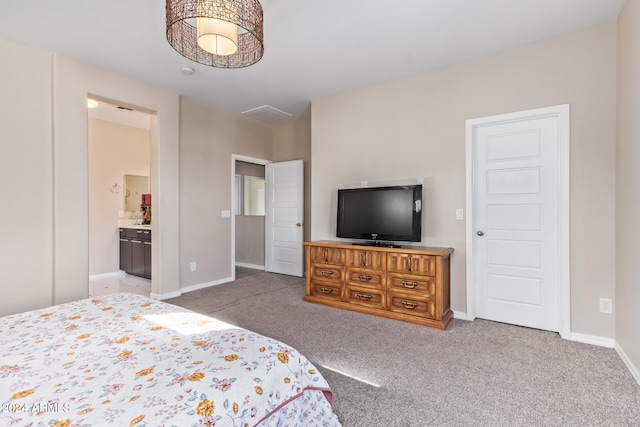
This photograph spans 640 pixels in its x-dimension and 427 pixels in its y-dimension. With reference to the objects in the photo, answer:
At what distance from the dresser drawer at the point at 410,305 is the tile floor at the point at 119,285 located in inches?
129

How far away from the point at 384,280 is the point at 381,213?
764 mm

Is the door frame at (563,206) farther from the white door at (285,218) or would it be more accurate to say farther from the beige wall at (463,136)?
the white door at (285,218)

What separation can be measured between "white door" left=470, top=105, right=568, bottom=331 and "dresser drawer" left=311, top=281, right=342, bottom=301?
1.47 metres

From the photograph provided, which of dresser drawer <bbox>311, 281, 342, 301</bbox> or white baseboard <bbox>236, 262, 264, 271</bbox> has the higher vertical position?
dresser drawer <bbox>311, 281, 342, 301</bbox>

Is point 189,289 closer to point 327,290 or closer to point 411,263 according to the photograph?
point 327,290

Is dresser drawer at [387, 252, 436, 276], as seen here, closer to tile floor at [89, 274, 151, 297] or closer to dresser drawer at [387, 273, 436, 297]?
dresser drawer at [387, 273, 436, 297]

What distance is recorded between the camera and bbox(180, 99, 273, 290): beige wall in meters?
4.35

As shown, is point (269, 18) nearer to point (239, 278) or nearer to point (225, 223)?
point (225, 223)

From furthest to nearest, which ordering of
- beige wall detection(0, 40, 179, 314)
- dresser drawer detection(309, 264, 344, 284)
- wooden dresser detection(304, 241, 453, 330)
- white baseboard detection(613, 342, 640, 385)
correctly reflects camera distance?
dresser drawer detection(309, 264, 344, 284), wooden dresser detection(304, 241, 453, 330), beige wall detection(0, 40, 179, 314), white baseboard detection(613, 342, 640, 385)

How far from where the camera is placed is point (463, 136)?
324 cm

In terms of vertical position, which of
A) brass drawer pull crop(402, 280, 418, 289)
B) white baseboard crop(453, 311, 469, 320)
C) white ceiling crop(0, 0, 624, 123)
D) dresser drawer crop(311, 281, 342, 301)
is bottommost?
white baseboard crop(453, 311, 469, 320)

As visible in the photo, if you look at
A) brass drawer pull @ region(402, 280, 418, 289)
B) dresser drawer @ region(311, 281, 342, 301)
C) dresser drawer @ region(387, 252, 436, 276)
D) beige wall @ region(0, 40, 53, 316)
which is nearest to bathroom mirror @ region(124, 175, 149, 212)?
beige wall @ region(0, 40, 53, 316)

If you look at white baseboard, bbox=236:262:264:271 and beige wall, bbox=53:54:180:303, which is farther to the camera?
white baseboard, bbox=236:262:264:271

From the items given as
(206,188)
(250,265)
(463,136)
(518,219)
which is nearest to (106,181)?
(206,188)
